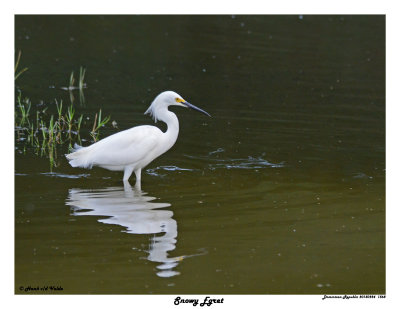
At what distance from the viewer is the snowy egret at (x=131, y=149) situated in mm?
9469

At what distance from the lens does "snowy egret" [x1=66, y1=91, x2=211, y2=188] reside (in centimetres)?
947

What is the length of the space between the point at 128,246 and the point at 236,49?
12.8 meters

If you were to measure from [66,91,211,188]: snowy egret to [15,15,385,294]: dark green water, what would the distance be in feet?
0.81

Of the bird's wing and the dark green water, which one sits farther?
the bird's wing

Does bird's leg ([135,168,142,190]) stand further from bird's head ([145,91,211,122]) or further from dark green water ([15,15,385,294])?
bird's head ([145,91,211,122])

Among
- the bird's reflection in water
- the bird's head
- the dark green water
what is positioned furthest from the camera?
the bird's head

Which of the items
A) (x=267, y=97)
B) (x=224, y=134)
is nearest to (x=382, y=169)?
(x=224, y=134)

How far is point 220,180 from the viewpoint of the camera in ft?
31.6

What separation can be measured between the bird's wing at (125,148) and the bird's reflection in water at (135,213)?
38 cm

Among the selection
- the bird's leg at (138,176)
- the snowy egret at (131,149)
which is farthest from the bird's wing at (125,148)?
the bird's leg at (138,176)

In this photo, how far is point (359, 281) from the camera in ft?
21.5

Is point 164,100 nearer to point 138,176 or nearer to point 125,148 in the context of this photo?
point 125,148

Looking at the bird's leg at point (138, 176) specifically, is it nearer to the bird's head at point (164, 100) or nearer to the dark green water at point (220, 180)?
the dark green water at point (220, 180)

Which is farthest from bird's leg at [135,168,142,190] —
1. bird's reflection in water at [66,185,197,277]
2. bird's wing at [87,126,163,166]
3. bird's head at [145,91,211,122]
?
bird's head at [145,91,211,122]
